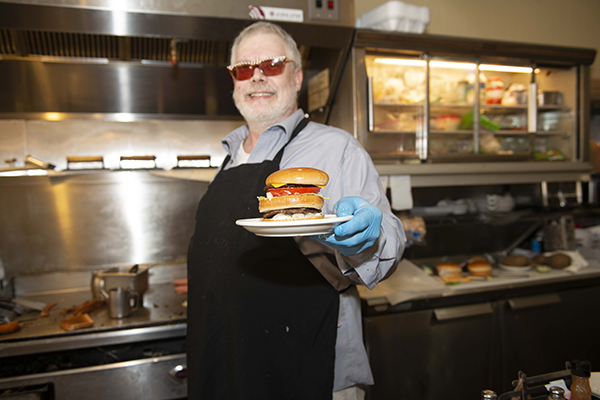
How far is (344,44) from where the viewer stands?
2.65 metres

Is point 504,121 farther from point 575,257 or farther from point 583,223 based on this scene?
point 583,223

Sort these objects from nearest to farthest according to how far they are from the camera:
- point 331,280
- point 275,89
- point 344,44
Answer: point 331,280 → point 275,89 → point 344,44

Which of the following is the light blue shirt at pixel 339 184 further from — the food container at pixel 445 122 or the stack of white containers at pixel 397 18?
the food container at pixel 445 122

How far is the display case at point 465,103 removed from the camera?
276 centimetres

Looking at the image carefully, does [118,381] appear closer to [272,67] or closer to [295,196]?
[295,196]

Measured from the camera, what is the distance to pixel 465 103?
3012 millimetres

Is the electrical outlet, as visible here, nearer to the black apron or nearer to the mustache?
the mustache

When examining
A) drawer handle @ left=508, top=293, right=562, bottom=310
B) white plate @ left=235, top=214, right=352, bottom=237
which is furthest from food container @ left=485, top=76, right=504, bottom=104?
white plate @ left=235, top=214, right=352, bottom=237

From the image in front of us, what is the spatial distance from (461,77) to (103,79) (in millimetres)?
2815

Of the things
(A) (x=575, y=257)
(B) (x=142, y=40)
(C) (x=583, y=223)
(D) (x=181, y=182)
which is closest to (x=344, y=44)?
(B) (x=142, y=40)

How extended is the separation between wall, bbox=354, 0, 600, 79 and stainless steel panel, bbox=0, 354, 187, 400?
10.6 feet

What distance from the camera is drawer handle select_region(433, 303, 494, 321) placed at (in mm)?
2479

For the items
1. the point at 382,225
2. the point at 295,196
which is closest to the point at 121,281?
the point at 295,196

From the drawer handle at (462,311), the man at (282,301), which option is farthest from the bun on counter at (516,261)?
the man at (282,301)
